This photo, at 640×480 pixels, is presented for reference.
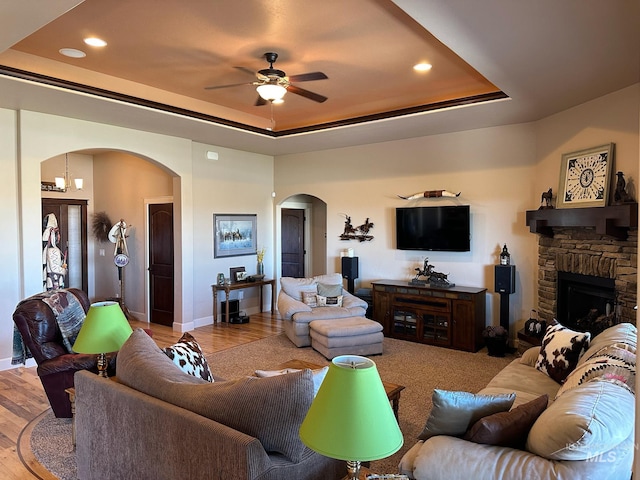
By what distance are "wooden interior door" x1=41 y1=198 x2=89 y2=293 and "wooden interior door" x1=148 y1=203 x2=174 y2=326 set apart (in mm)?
1874

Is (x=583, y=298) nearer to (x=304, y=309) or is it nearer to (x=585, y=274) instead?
(x=585, y=274)

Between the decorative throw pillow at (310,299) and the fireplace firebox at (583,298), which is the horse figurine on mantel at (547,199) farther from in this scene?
the decorative throw pillow at (310,299)

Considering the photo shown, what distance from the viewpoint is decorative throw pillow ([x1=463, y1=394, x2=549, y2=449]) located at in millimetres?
1797

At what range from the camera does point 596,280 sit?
4.38 metres

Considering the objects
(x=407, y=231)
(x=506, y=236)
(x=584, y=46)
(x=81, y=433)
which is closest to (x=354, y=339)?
(x=407, y=231)

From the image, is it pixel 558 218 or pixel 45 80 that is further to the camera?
pixel 558 218

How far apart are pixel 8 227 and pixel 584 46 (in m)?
5.67

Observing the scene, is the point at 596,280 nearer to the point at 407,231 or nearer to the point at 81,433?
the point at 407,231

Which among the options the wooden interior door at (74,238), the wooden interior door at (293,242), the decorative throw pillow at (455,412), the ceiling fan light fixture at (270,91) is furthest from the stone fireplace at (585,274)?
the wooden interior door at (74,238)

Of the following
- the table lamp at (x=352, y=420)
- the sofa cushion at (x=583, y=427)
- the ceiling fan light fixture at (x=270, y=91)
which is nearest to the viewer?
the table lamp at (x=352, y=420)

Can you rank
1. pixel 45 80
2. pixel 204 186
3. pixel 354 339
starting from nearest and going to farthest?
pixel 45 80
pixel 354 339
pixel 204 186

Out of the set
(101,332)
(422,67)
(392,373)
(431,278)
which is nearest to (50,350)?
(101,332)

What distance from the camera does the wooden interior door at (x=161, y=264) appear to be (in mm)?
6887

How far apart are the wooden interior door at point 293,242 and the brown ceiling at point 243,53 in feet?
12.2
